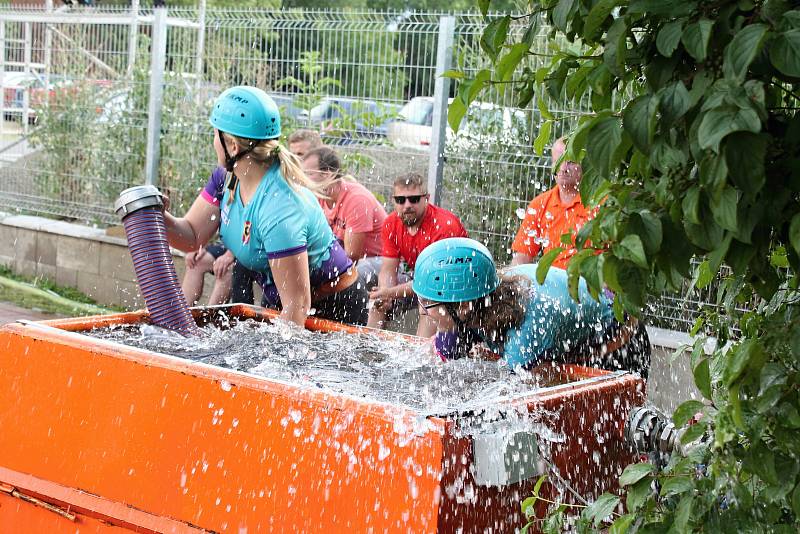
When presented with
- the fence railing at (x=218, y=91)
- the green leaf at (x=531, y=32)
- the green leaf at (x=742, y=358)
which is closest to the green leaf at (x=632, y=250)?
the green leaf at (x=742, y=358)

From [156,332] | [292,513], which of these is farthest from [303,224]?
[292,513]

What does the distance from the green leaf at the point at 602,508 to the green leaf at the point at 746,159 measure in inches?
35.3

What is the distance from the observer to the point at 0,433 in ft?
14.4

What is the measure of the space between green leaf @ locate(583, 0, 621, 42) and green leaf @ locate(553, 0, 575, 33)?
3 centimetres

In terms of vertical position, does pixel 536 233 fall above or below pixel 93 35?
below

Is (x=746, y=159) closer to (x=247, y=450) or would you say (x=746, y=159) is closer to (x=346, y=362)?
(x=247, y=450)

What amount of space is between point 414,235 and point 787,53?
5.68m

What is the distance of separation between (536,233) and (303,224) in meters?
2.28

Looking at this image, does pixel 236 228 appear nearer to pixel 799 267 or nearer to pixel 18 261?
pixel 799 267

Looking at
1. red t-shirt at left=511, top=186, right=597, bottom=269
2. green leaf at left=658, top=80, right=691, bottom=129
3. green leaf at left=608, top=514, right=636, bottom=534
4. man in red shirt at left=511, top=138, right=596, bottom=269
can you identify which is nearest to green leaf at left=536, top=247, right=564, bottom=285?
green leaf at left=658, top=80, right=691, bottom=129

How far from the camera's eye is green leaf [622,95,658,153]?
5.78 feet

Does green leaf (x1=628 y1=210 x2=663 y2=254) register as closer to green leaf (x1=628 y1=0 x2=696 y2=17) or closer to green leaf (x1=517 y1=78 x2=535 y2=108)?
green leaf (x1=628 y1=0 x2=696 y2=17)

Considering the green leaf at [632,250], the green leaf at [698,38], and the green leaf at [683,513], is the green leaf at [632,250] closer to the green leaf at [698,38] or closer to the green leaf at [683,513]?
the green leaf at [698,38]

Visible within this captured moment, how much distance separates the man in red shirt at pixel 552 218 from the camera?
6.83 metres
